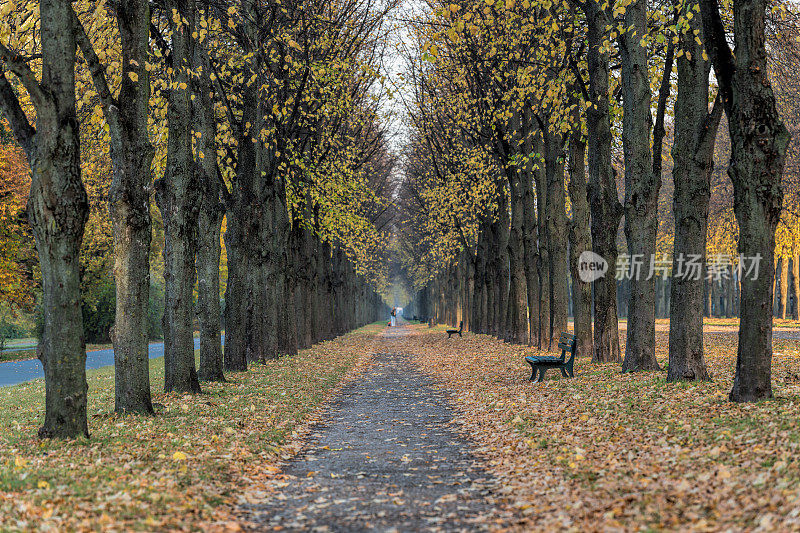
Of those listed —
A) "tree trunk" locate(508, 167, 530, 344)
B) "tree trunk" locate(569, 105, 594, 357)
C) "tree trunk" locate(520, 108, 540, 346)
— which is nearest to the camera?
"tree trunk" locate(569, 105, 594, 357)

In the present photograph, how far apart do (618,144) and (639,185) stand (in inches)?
343

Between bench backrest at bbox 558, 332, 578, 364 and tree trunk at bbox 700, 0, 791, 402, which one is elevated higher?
tree trunk at bbox 700, 0, 791, 402

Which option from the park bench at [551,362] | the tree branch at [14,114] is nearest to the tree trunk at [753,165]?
the park bench at [551,362]

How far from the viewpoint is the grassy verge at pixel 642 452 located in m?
5.56

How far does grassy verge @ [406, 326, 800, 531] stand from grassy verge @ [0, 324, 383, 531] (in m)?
3.01

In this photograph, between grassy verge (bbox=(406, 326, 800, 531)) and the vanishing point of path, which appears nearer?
grassy verge (bbox=(406, 326, 800, 531))

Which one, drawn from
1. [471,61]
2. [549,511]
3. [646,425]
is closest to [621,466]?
[549,511]

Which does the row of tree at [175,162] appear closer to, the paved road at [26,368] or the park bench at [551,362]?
the park bench at [551,362]

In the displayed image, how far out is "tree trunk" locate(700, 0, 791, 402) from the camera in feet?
30.2

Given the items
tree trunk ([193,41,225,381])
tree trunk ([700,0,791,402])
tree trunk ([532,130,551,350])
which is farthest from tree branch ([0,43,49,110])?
tree trunk ([532,130,551,350])

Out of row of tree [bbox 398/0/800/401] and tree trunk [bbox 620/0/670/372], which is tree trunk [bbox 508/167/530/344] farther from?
tree trunk [bbox 620/0/670/372]

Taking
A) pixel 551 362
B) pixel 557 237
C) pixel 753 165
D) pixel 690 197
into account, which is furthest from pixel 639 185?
pixel 557 237

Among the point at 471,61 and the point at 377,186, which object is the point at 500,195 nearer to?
the point at 471,61

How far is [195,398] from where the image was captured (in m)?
13.4
